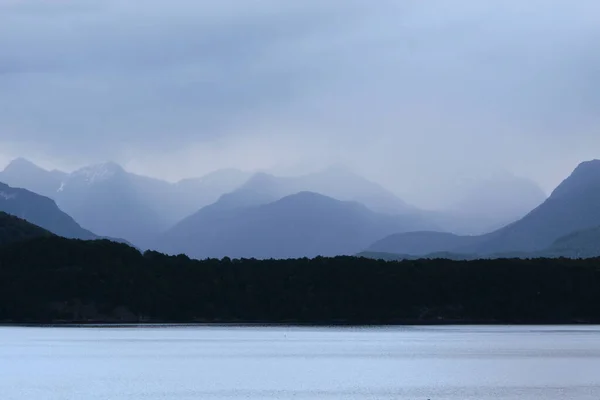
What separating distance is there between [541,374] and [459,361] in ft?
71.7

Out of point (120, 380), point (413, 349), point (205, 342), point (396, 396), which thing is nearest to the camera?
point (396, 396)

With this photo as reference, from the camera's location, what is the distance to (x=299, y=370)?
121750 millimetres

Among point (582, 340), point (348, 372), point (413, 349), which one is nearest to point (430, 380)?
point (348, 372)

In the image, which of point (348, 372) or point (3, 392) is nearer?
point (3, 392)

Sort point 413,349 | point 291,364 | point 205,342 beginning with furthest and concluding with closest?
point 205,342, point 413,349, point 291,364

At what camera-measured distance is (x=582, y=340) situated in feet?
622

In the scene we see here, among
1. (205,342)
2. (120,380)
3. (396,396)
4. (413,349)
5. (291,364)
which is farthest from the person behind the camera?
(205,342)

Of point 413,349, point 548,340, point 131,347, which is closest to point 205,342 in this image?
point 131,347

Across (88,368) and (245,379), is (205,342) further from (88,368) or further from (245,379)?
(245,379)

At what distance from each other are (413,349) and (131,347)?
39456 mm

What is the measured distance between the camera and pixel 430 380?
362ft

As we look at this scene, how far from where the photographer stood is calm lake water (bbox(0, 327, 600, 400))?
96312 mm

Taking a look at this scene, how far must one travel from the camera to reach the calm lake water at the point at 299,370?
9631cm

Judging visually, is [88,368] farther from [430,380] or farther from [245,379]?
[430,380]
